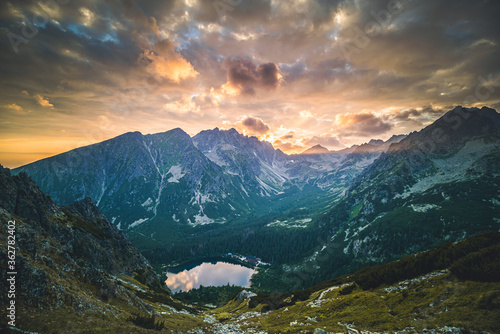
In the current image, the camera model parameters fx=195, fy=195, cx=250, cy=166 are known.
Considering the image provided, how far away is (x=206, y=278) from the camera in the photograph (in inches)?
7082

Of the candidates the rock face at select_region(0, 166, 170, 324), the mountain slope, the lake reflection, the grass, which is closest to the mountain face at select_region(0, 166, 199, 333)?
the rock face at select_region(0, 166, 170, 324)

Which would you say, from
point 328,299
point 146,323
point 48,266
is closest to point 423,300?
point 328,299

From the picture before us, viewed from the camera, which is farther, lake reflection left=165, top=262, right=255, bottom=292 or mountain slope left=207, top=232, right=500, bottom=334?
lake reflection left=165, top=262, right=255, bottom=292

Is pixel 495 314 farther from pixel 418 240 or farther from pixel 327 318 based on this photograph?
pixel 418 240

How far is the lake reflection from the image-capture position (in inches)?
6496

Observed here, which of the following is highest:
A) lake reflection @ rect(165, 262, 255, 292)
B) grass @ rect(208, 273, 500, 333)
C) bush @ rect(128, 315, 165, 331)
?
grass @ rect(208, 273, 500, 333)

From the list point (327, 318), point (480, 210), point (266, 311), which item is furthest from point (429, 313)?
point (480, 210)

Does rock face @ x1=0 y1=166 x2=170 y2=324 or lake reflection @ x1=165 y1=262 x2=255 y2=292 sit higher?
rock face @ x1=0 y1=166 x2=170 y2=324

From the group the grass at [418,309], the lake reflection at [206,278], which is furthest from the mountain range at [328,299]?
the lake reflection at [206,278]

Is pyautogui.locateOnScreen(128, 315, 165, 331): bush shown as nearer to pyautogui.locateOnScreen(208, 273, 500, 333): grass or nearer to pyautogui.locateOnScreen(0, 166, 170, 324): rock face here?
pyautogui.locateOnScreen(0, 166, 170, 324): rock face

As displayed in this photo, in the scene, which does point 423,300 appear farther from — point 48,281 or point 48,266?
point 48,266

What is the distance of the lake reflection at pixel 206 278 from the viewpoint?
165 meters

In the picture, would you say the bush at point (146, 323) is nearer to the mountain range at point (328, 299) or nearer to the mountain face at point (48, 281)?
the mountain range at point (328, 299)

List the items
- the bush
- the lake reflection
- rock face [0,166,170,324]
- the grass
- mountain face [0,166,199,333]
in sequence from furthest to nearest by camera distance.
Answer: the lake reflection < the bush < rock face [0,166,170,324] < mountain face [0,166,199,333] < the grass
